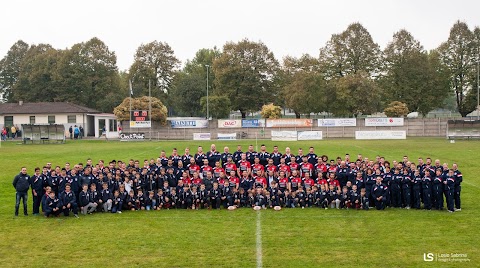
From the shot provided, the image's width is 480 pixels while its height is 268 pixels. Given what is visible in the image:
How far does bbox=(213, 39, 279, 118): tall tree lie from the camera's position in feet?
224

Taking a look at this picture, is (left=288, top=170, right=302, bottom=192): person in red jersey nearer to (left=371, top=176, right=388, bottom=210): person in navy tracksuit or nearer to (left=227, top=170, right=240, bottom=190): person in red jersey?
(left=227, top=170, right=240, bottom=190): person in red jersey

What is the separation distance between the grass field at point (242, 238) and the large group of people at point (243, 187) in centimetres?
53

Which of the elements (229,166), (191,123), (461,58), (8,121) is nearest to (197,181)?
(229,166)

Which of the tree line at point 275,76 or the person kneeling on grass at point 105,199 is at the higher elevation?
the tree line at point 275,76

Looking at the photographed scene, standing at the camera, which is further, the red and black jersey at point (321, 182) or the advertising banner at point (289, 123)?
the advertising banner at point (289, 123)

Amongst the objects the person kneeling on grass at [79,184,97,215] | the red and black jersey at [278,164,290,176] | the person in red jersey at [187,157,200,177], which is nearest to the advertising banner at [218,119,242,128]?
the person in red jersey at [187,157,200,177]

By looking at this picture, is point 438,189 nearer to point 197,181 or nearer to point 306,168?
point 306,168

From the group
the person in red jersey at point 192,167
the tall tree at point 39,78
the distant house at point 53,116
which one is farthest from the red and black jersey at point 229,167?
the tall tree at point 39,78

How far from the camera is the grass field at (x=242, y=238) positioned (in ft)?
33.1


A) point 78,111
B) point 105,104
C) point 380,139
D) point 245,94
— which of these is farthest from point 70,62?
point 380,139

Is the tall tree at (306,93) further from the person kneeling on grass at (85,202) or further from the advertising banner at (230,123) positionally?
the person kneeling on grass at (85,202)

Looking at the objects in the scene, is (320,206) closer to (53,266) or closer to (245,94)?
(53,266)

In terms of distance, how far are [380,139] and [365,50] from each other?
2303 centimetres

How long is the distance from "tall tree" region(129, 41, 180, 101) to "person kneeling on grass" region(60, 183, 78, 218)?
59.2m
